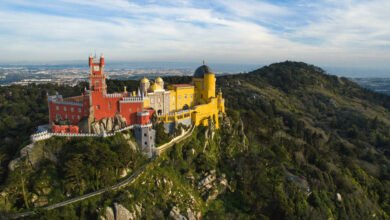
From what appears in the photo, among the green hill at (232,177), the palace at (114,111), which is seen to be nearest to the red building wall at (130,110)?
the palace at (114,111)

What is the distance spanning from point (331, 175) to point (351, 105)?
87894mm

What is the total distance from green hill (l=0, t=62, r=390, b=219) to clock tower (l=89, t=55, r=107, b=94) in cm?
862

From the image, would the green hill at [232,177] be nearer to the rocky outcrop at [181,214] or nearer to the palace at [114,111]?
the rocky outcrop at [181,214]

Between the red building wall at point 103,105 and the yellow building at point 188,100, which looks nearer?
the red building wall at point 103,105

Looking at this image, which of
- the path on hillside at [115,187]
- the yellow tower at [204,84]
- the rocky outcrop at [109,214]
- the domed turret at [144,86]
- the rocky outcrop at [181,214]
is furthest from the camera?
the yellow tower at [204,84]

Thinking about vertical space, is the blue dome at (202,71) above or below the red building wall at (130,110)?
above

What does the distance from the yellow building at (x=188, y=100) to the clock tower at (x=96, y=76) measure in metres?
6.55

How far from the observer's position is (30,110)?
82.6 meters

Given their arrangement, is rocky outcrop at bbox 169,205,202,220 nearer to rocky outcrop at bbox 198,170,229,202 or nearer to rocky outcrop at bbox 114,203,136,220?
rocky outcrop at bbox 198,170,229,202

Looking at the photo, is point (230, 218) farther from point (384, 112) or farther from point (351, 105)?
point (384, 112)

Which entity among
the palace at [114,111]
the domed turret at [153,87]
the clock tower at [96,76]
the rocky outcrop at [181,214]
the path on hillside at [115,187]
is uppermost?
the clock tower at [96,76]

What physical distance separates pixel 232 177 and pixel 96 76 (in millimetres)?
26768

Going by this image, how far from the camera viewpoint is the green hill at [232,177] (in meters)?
39.2

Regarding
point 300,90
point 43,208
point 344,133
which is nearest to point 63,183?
point 43,208
